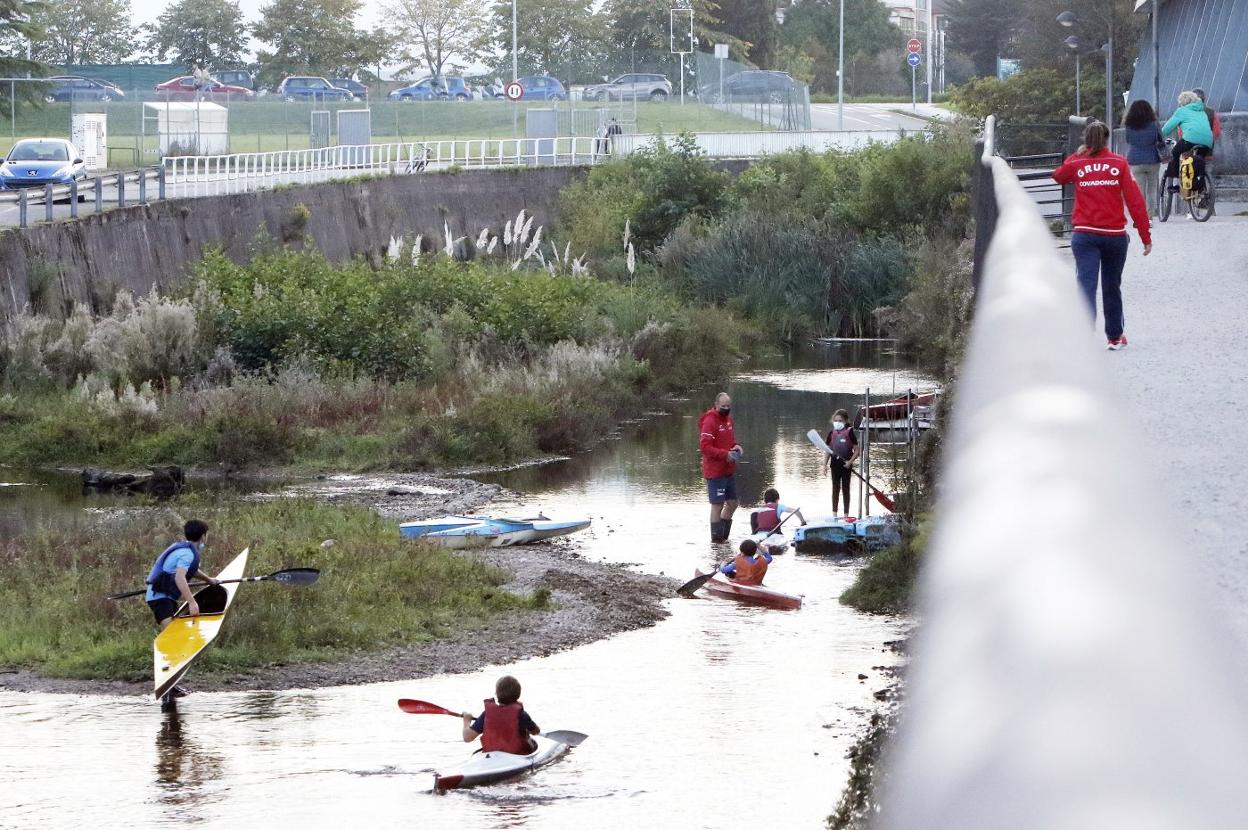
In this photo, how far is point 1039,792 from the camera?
795 millimetres

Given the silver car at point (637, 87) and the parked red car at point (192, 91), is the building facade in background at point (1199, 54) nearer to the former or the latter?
the parked red car at point (192, 91)

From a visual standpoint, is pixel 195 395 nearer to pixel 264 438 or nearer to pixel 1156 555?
pixel 264 438

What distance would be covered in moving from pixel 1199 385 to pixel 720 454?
496 inches

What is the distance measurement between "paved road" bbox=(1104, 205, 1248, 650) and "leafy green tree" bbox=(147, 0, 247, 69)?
80.0m

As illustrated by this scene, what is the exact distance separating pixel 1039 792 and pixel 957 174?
55.4 meters

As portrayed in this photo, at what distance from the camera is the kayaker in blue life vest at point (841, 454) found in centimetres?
2559

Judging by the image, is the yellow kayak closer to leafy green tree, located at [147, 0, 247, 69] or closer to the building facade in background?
the building facade in background

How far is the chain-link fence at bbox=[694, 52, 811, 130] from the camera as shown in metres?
75.6

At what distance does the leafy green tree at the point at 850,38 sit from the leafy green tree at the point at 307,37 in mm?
31910

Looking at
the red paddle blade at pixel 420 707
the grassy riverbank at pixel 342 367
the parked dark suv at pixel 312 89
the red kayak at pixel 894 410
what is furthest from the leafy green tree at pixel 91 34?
the red paddle blade at pixel 420 707

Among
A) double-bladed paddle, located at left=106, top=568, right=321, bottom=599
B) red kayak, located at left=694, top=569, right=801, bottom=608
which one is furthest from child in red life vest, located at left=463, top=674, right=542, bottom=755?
red kayak, located at left=694, top=569, right=801, bottom=608

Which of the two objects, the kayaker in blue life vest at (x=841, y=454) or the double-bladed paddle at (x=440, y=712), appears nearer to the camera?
the double-bladed paddle at (x=440, y=712)

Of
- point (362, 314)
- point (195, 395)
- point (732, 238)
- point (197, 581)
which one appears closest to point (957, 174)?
point (732, 238)

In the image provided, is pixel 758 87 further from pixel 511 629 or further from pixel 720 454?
pixel 511 629
